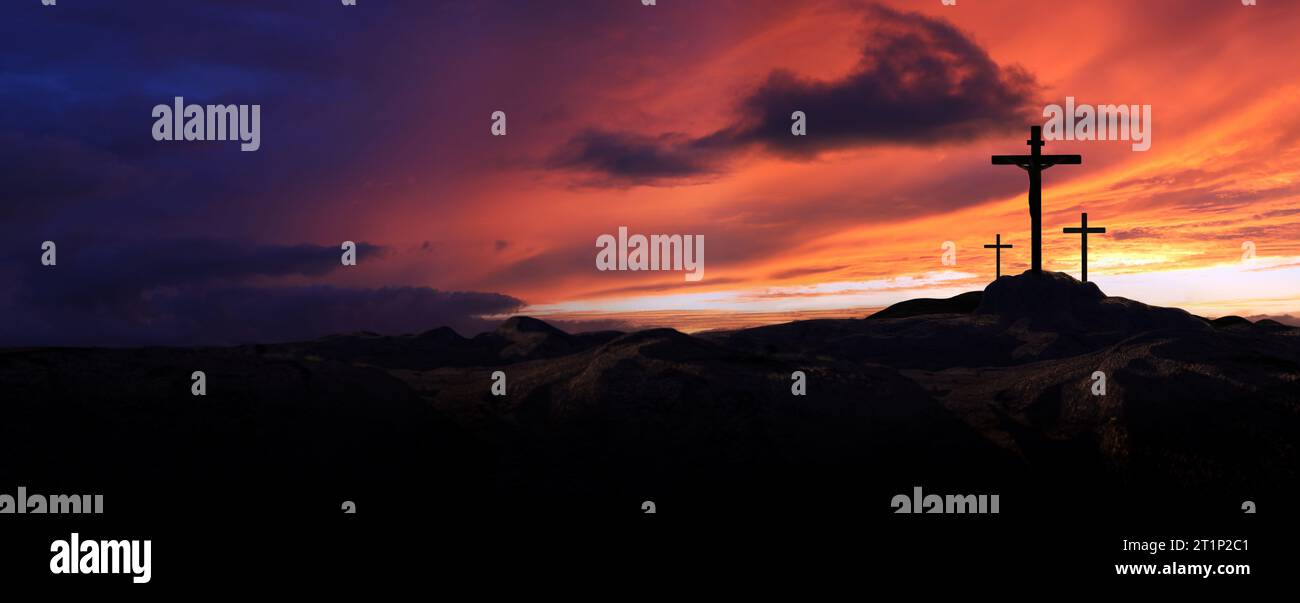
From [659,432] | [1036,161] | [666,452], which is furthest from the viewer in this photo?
[1036,161]

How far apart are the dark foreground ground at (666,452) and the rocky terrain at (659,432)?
0.16 feet

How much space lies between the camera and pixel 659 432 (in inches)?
664

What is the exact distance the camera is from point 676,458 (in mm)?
16234

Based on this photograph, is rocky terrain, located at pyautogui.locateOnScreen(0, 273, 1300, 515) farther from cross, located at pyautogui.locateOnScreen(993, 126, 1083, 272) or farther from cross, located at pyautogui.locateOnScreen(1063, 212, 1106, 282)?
cross, located at pyautogui.locateOnScreen(1063, 212, 1106, 282)

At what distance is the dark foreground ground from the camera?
1476cm

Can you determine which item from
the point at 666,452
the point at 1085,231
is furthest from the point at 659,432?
the point at 1085,231

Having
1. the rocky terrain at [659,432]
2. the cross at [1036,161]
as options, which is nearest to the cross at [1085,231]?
the cross at [1036,161]

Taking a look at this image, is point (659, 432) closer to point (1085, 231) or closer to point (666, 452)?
point (666, 452)

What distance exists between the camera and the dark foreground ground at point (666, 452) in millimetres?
14758

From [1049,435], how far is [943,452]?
2.29 m

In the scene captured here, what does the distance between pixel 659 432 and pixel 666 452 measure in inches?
22.4

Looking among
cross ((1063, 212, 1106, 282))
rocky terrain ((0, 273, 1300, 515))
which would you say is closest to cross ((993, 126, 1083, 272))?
cross ((1063, 212, 1106, 282))
